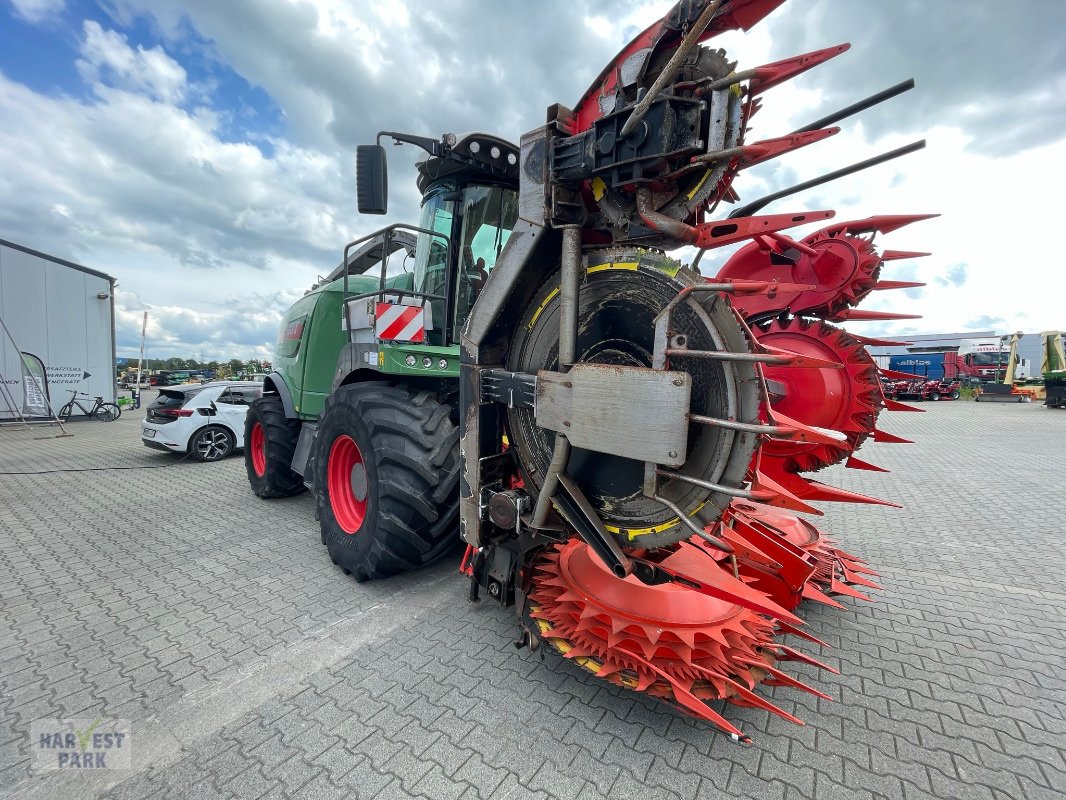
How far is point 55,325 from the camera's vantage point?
12.5 m

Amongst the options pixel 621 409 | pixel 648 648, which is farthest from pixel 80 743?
pixel 621 409

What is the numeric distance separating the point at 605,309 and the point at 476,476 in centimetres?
109

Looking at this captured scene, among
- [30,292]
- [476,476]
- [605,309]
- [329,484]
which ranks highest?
[30,292]

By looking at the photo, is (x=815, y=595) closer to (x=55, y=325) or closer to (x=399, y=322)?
(x=399, y=322)

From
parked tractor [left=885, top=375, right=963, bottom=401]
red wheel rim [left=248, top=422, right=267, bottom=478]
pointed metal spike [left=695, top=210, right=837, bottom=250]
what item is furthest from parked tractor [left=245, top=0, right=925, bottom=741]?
parked tractor [left=885, top=375, right=963, bottom=401]

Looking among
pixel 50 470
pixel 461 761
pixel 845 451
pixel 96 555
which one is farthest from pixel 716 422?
pixel 50 470

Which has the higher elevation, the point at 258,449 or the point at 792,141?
the point at 792,141

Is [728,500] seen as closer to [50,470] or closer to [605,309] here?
[605,309]

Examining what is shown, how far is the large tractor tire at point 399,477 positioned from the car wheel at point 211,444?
236 inches

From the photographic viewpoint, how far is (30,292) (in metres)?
12.1

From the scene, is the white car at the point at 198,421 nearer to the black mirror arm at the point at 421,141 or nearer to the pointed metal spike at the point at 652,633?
the black mirror arm at the point at 421,141

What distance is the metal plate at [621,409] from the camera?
1.72 metres

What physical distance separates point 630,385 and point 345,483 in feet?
8.84

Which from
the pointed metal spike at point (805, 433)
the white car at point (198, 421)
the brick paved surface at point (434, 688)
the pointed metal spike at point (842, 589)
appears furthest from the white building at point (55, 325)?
the pointed metal spike at point (842, 589)
